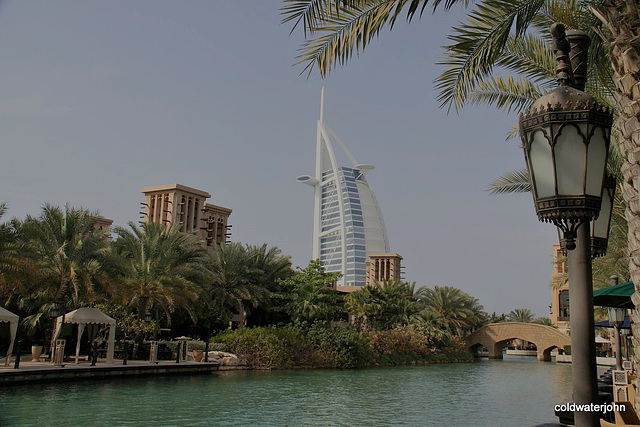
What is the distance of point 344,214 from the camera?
14800 cm

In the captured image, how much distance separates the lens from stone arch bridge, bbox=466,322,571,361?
58438 millimetres

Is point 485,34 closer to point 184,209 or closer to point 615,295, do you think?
point 615,295

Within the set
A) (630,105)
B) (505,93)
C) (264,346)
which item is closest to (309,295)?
(264,346)

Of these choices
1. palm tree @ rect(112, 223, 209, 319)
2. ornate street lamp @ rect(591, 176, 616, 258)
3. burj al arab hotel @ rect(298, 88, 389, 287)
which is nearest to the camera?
ornate street lamp @ rect(591, 176, 616, 258)

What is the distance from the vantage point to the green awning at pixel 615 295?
7145mm

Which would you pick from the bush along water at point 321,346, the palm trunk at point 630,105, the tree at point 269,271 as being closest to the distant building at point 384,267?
the bush along water at point 321,346

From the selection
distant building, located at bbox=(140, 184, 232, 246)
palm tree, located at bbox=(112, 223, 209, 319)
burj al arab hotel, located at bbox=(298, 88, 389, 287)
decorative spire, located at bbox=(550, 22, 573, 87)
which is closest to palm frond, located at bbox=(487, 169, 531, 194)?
decorative spire, located at bbox=(550, 22, 573, 87)

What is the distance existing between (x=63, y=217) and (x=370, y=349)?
69.6ft

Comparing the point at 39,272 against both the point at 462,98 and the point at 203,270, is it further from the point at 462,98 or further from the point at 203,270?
the point at 462,98

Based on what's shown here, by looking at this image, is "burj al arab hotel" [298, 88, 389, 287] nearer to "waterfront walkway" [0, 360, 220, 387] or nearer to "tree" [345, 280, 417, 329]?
"tree" [345, 280, 417, 329]

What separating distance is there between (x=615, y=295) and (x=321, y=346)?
27.0 metres

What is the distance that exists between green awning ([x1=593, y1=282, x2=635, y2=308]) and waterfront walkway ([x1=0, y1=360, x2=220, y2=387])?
1603 centimetres

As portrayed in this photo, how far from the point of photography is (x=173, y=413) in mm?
14383

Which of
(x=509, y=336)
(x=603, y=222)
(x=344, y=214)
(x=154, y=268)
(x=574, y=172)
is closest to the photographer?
(x=574, y=172)
